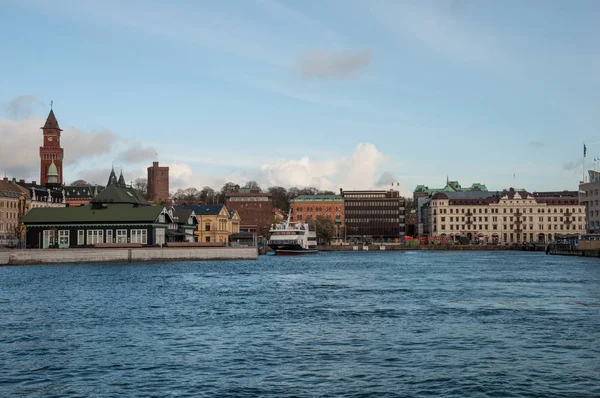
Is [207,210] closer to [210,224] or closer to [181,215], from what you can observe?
[210,224]

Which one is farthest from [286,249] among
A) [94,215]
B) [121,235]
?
[94,215]

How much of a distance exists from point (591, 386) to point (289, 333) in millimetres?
13866

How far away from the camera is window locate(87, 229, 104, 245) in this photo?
10619 centimetres

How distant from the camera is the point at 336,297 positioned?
4888 centimetres

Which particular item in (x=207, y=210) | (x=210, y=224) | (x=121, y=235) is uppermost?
(x=207, y=210)

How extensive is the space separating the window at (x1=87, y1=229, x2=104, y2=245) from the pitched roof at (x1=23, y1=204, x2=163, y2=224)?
1.48 m

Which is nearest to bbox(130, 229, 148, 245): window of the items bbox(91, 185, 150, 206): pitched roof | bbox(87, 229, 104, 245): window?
bbox(87, 229, 104, 245): window

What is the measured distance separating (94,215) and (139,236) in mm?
7548

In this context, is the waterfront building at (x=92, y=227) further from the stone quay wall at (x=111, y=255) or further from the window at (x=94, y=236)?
the stone quay wall at (x=111, y=255)

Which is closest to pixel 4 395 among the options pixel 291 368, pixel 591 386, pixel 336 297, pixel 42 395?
pixel 42 395

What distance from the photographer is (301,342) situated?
2969 centimetres

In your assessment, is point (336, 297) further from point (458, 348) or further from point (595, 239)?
point (595, 239)

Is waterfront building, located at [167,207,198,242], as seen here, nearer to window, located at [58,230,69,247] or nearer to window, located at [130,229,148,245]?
window, located at [130,229,148,245]

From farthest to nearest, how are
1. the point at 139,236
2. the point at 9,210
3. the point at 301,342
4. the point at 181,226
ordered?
the point at 9,210
the point at 181,226
the point at 139,236
the point at 301,342
